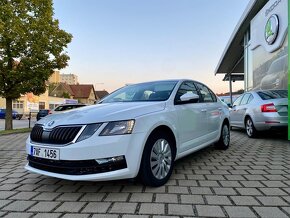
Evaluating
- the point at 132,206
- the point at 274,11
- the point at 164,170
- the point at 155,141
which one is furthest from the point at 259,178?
the point at 274,11

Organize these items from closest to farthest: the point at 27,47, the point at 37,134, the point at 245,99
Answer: the point at 37,134 < the point at 245,99 < the point at 27,47

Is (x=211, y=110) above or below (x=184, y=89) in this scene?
below

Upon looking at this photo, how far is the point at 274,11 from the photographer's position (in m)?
12.2

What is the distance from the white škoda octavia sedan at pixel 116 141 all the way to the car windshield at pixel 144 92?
4 cm

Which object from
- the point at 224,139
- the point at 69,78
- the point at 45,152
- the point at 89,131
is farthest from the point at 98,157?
the point at 69,78

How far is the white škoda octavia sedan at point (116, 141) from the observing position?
300 cm

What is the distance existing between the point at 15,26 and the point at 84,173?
1086 centimetres

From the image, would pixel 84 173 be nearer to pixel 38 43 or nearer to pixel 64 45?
pixel 38 43

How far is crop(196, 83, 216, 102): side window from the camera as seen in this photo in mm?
5268

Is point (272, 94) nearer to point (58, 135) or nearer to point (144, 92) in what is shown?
point (144, 92)

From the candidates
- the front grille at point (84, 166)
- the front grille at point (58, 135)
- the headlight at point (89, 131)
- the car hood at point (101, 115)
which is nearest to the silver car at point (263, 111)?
the car hood at point (101, 115)

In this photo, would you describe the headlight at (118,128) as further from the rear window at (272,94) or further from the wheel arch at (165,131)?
the rear window at (272,94)

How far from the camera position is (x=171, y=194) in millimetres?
3256

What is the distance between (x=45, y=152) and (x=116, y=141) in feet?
3.09
